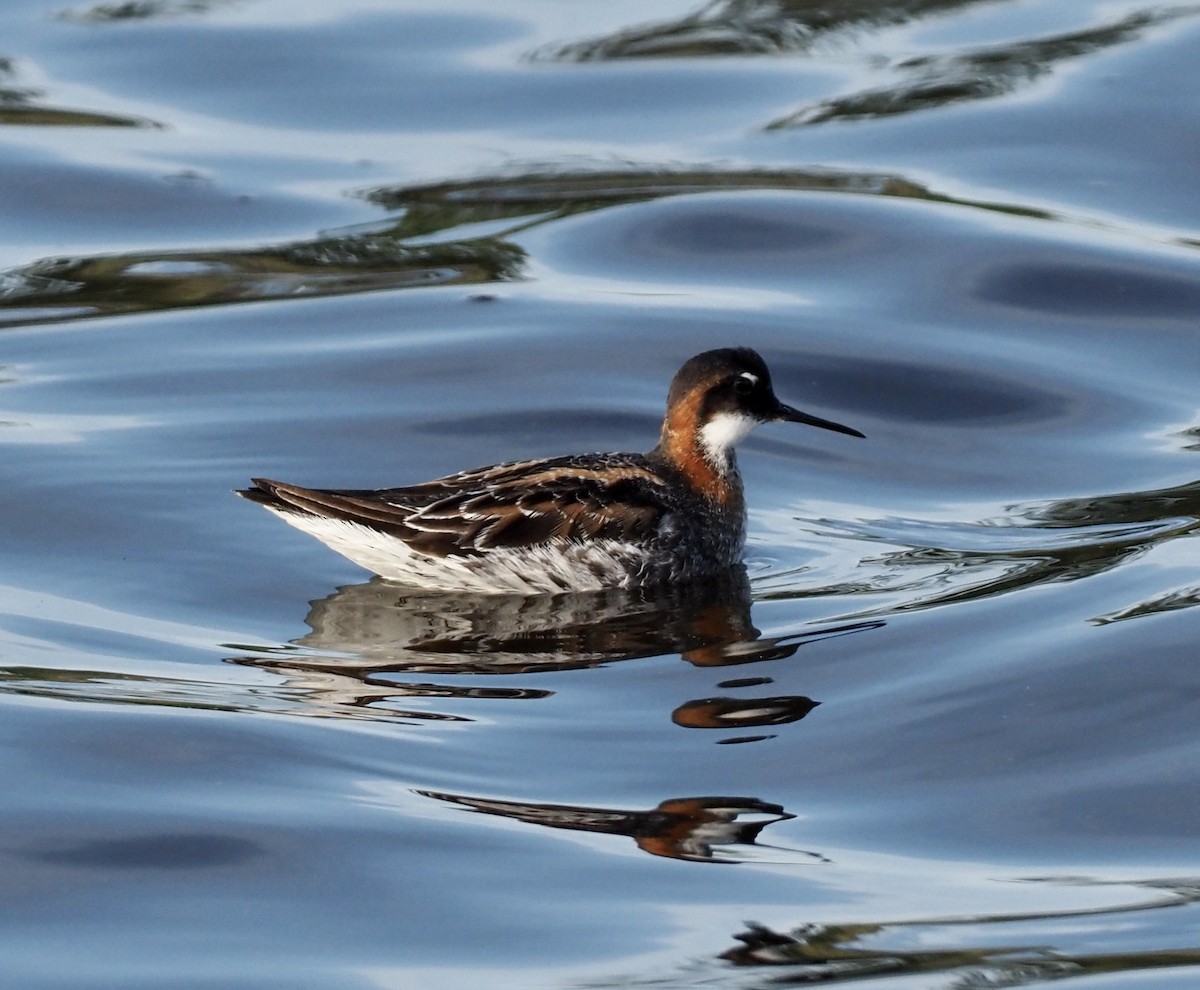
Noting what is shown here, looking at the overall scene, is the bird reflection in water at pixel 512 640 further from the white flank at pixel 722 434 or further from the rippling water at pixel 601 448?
the white flank at pixel 722 434

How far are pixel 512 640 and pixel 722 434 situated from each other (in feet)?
7.56

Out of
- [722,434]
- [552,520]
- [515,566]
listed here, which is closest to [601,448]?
[722,434]

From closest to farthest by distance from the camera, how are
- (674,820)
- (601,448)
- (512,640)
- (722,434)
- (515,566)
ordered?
(674,820), (512,640), (515,566), (722,434), (601,448)

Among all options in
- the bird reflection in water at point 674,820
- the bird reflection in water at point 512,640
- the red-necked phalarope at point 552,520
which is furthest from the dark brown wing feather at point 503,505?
the bird reflection in water at point 674,820

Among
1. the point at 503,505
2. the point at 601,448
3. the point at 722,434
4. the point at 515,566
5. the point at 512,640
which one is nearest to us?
the point at 512,640

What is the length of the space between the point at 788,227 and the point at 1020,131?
8.27ft

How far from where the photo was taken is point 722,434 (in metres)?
11.9

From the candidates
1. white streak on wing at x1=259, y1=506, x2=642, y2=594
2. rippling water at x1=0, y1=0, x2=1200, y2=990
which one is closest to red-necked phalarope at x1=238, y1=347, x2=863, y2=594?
white streak on wing at x1=259, y1=506, x2=642, y2=594

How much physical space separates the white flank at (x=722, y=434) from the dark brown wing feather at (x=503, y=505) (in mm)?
450

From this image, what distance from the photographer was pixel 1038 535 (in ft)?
37.0

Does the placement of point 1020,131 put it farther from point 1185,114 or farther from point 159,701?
point 159,701

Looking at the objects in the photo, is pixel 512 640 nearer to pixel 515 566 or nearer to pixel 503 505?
pixel 515 566

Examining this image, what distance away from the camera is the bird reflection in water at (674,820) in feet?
25.0

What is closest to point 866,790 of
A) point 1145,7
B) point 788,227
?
point 788,227
